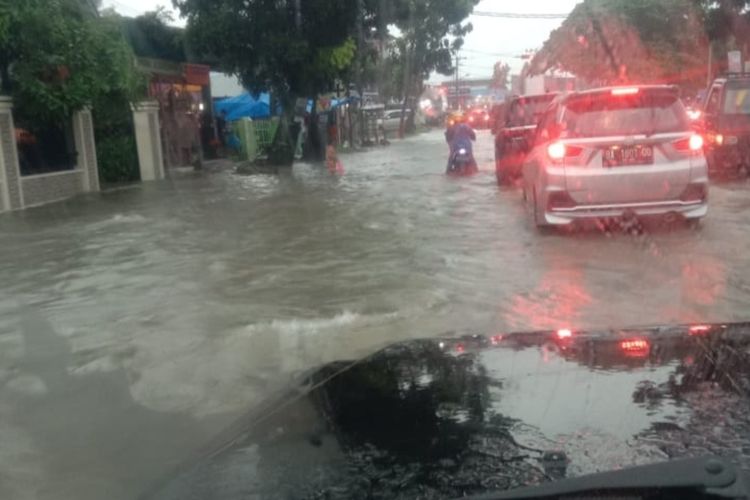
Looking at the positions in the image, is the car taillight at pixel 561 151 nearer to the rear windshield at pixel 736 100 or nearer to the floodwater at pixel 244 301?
the floodwater at pixel 244 301

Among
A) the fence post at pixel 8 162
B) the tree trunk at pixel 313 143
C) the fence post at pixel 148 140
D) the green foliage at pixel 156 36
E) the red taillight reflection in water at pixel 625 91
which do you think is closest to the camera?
the red taillight reflection in water at pixel 625 91

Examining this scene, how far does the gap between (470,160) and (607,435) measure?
19.8 meters

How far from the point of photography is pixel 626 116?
10547 millimetres

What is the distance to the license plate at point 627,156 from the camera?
10.3m

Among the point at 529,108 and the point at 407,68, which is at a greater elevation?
the point at 407,68

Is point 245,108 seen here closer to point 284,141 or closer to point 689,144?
point 284,141

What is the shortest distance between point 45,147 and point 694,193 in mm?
14518

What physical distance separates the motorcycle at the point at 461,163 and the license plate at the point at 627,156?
11.7 metres

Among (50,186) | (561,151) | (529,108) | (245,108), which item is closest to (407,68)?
(245,108)

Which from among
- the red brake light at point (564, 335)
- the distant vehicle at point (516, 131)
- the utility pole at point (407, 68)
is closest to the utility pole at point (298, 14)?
the distant vehicle at point (516, 131)

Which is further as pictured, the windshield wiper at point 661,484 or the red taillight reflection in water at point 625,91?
the red taillight reflection in water at point 625,91

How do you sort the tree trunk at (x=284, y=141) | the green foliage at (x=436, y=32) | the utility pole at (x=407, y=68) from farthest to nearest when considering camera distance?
1. the utility pole at (x=407, y=68)
2. the green foliage at (x=436, y=32)
3. the tree trunk at (x=284, y=141)

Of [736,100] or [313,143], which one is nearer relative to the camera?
[736,100]

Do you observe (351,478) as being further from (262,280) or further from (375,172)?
(375,172)
